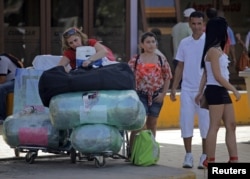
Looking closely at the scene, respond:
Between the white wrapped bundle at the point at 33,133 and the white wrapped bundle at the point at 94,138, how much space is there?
19.8 inches

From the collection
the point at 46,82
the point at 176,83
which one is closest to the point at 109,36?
the point at 176,83

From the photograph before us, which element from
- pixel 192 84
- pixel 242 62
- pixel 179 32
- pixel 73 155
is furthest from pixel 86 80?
pixel 242 62

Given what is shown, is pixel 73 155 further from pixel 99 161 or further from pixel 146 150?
pixel 146 150

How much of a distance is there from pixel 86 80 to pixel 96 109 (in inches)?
13.6

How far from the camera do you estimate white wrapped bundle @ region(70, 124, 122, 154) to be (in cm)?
864

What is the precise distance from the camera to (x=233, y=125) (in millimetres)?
9008

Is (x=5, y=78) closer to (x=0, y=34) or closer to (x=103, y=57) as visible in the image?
(x=0, y=34)

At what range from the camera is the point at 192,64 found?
9.78m

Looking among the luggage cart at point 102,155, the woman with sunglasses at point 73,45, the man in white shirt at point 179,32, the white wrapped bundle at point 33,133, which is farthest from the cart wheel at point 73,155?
the man in white shirt at point 179,32

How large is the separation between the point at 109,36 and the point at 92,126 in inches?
283

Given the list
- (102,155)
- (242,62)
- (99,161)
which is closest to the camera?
(102,155)

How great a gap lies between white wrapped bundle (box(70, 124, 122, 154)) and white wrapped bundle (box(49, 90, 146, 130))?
0.23ft

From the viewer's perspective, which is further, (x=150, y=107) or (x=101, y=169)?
(x=150, y=107)

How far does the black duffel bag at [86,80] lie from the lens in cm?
880
